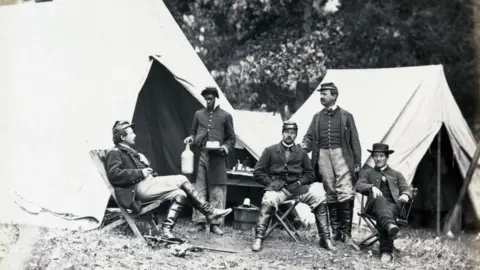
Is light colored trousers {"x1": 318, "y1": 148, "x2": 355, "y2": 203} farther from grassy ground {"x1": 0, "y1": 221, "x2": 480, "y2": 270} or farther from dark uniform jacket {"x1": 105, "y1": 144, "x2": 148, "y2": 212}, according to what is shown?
dark uniform jacket {"x1": 105, "y1": 144, "x2": 148, "y2": 212}

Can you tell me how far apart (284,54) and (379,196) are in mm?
8723

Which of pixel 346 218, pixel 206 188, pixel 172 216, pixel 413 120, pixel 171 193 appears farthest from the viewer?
pixel 413 120

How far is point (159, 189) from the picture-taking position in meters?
6.60

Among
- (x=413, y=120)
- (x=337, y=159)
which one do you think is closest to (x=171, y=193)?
(x=337, y=159)

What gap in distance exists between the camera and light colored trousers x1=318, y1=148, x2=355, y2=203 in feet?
24.0

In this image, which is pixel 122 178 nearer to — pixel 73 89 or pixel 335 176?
pixel 73 89

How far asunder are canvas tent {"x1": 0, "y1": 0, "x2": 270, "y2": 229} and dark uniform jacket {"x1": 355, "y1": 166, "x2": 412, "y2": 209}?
1781 millimetres

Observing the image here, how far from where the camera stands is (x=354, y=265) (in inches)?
243

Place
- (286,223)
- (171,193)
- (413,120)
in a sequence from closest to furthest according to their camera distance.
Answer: (171,193), (286,223), (413,120)

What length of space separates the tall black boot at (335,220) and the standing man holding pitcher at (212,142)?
4.17ft

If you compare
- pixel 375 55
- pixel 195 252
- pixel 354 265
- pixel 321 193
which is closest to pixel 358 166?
pixel 321 193

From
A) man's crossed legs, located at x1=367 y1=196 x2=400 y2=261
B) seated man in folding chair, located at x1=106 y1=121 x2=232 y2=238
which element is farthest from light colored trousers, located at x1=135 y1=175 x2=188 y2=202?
man's crossed legs, located at x1=367 y1=196 x2=400 y2=261

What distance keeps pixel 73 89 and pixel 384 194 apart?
12.3ft

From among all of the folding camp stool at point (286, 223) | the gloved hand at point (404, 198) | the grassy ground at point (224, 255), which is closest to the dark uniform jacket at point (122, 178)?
the grassy ground at point (224, 255)
